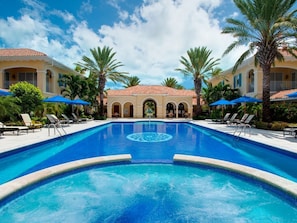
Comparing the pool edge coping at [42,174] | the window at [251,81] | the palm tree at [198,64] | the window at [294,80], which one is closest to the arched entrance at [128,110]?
the palm tree at [198,64]

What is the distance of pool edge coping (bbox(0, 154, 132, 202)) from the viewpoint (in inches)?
176

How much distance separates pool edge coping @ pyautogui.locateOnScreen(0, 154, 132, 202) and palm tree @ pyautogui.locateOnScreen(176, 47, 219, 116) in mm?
23763

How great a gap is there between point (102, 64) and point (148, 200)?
2607cm

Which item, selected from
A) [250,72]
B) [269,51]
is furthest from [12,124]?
[250,72]

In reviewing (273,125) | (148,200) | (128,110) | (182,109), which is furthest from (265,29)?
(128,110)

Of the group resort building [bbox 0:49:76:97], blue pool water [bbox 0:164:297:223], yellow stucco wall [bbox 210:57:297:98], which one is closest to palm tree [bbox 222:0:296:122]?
yellow stucco wall [bbox 210:57:297:98]

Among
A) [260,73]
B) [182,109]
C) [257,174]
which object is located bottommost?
[257,174]

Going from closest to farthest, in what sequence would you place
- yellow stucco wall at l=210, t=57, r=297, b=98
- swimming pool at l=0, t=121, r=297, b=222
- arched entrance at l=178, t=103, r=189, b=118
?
swimming pool at l=0, t=121, r=297, b=222 → yellow stucco wall at l=210, t=57, r=297, b=98 → arched entrance at l=178, t=103, r=189, b=118

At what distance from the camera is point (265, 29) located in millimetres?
15109

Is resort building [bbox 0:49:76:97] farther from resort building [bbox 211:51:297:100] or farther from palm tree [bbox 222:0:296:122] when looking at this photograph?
resort building [bbox 211:51:297:100]

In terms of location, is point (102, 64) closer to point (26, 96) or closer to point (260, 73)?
point (26, 96)

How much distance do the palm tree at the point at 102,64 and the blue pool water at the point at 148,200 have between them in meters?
24.2

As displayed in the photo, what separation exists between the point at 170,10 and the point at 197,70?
13.8 metres

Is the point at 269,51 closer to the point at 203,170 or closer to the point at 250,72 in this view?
the point at 250,72
